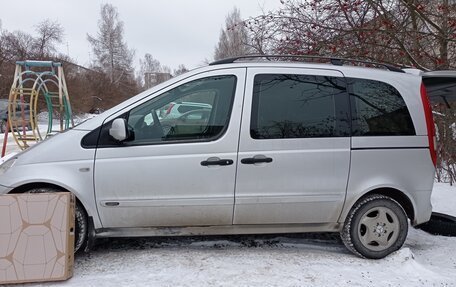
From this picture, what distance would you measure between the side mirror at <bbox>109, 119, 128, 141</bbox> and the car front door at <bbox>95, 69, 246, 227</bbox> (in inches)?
3.7

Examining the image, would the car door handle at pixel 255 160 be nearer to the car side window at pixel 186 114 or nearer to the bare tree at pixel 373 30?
the car side window at pixel 186 114

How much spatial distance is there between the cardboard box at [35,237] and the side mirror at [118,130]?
618 millimetres

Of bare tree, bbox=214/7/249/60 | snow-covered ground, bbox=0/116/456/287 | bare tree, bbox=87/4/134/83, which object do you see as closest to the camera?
snow-covered ground, bbox=0/116/456/287

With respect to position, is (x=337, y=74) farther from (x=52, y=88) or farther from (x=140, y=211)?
(x=52, y=88)

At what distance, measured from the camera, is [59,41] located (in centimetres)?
3603

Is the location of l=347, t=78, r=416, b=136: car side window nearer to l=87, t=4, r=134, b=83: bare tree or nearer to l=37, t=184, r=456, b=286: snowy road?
l=37, t=184, r=456, b=286: snowy road

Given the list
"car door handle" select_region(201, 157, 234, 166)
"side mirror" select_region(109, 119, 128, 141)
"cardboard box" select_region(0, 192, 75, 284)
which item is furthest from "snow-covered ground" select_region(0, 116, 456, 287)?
"side mirror" select_region(109, 119, 128, 141)

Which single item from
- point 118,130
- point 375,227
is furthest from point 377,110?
point 118,130

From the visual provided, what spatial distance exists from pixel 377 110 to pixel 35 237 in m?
3.26

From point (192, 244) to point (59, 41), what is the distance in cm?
3792

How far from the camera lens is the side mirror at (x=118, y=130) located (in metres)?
3.17

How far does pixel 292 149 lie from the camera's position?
3352 millimetres

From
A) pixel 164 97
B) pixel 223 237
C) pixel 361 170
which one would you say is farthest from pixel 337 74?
pixel 223 237

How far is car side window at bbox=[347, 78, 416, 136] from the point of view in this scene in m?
3.50
